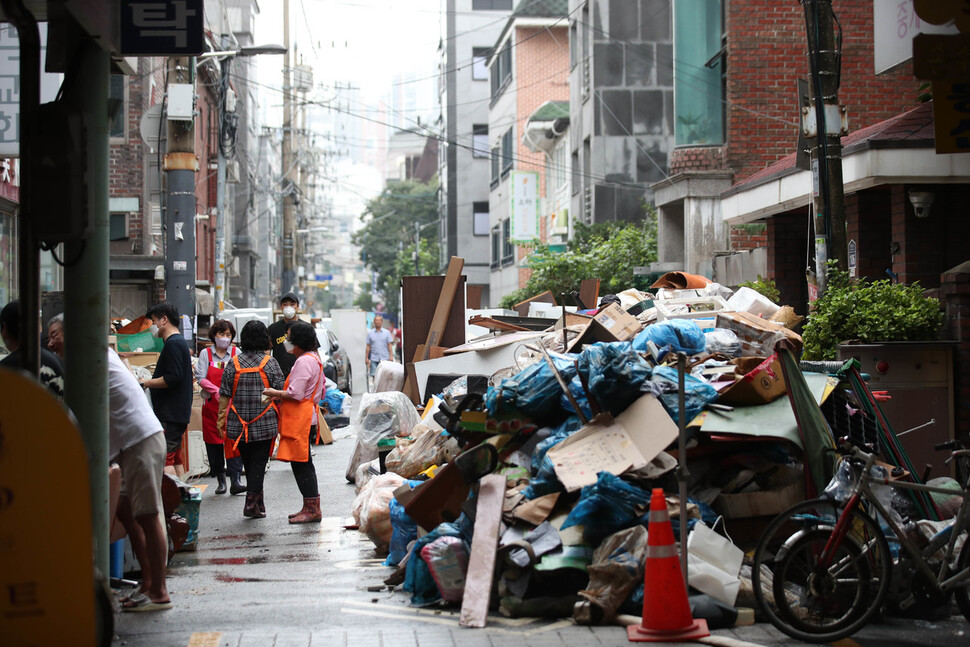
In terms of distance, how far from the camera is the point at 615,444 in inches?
268

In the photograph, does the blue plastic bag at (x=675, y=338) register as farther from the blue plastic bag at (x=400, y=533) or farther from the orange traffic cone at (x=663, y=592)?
the orange traffic cone at (x=663, y=592)

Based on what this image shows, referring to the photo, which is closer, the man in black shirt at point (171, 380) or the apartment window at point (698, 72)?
the man in black shirt at point (171, 380)

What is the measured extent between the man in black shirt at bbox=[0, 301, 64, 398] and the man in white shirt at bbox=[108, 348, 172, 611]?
0.35m

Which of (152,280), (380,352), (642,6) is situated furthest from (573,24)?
(152,280)

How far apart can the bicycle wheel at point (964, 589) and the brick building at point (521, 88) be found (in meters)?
34.1

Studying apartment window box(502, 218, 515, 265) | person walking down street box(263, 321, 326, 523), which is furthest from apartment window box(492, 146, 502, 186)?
person walking down street box(263, 321, 326, 523)

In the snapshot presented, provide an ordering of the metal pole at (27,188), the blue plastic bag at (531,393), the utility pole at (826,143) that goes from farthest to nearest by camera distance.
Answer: the utility pole at (826,143) < the blue plastic bag at (531,393) < the metal pole at (27,188)

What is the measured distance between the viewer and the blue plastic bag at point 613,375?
6.96 m

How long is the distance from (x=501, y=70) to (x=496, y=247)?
27.6 feet

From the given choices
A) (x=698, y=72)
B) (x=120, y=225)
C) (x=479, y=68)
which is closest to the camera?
(x=698, y=72)

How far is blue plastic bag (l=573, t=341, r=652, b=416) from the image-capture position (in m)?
6.96

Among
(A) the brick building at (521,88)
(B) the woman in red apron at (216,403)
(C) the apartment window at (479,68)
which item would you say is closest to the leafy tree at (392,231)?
(C) the apartment window at (479,68)

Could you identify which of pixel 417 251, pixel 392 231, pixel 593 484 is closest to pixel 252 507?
pixel 593 484

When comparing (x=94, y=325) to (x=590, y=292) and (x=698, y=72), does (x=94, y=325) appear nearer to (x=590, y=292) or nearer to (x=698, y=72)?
(x=590, y=292)
